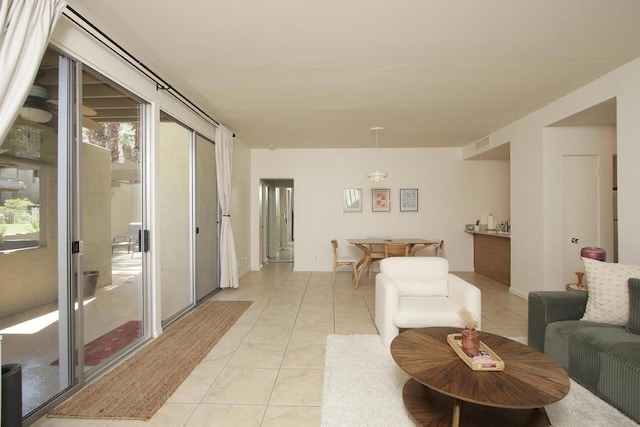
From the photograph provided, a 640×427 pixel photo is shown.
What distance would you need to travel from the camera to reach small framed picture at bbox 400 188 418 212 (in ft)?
20.7

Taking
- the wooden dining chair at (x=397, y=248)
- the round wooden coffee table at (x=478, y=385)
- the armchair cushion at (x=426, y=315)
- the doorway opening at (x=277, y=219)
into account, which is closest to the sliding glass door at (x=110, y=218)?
the round wooden coffee table at (x=478, y=385)

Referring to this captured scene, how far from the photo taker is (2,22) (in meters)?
1.47

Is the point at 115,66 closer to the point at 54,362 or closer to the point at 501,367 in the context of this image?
the point at 54,362

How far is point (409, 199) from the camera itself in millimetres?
6332

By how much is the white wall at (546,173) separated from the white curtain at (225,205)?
4.34 meters

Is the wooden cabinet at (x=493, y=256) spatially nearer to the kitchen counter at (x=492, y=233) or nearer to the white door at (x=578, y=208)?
the kitchen counter at (x=492, y=233)

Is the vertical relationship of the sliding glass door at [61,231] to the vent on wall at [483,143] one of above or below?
below

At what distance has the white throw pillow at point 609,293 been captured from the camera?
217 cm

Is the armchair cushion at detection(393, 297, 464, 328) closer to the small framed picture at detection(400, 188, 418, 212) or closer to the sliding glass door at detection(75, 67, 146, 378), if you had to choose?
the sliding glass door at detection(75, 67, 146, 378)

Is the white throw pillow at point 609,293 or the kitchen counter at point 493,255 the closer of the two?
the white throw pillow at point 609,293

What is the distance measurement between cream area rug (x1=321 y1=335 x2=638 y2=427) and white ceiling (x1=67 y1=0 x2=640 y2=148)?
8.51 ft

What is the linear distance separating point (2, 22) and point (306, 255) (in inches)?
215

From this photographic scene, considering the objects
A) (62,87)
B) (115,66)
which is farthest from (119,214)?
(115,66)

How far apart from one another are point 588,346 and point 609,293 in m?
0.52
